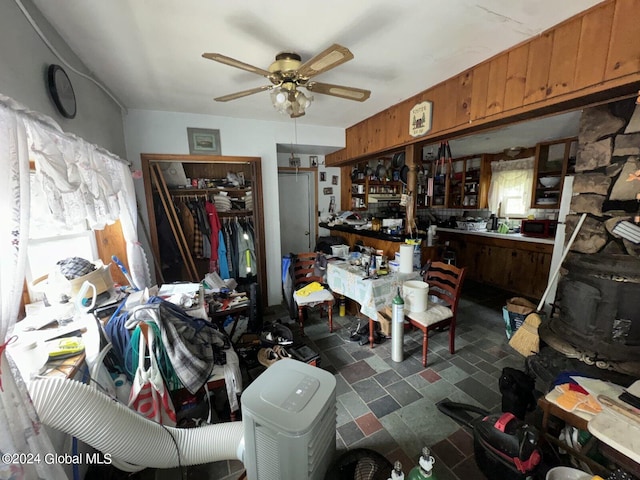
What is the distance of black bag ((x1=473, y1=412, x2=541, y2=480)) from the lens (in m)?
1.07

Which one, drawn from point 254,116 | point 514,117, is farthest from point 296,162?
point 514,117

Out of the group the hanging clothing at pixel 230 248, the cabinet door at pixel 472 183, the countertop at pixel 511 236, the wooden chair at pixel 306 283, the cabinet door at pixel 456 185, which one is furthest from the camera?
the cabinet door at pixel 456 185

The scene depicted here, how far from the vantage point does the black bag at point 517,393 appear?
1.51 meters

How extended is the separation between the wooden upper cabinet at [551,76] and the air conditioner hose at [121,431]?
8.18 feet

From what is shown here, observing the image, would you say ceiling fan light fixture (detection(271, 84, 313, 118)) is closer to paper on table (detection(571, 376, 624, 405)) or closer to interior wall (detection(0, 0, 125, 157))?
interior wall (detection(0, 0, 125, 157))

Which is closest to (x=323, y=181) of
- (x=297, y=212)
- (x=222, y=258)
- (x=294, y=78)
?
(x=297, y=212)

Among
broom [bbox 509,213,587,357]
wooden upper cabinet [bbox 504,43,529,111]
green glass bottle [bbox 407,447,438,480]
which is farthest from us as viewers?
broom [bbox 509,213,587,357]

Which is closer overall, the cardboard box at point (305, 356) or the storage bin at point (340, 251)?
the cardboard box at point (305, 356)

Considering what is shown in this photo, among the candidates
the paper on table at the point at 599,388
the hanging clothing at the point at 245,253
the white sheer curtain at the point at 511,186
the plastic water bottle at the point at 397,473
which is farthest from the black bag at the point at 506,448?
the white sheer curtain at the point at 511,186

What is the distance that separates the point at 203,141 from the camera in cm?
289

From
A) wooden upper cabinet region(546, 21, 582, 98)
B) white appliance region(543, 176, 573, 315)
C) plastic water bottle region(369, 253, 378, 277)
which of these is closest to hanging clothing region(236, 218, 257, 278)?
plastic water bottle region(369, 253, 378, 277)

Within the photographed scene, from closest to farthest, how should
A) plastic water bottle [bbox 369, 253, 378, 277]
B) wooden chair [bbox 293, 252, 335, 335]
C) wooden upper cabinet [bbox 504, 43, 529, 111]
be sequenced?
wooden upper cabinet [bbox 504, 43, 529, 111], plastic water bottle [bbox 369, 253, 378, 277], wooden chair [bbox 293, 252, 335, 335]

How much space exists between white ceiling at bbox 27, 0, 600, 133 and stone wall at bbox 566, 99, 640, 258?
75cm

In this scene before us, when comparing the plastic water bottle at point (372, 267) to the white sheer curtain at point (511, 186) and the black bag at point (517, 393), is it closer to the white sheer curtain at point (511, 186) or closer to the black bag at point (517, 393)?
the black bag at point (517, 393)
